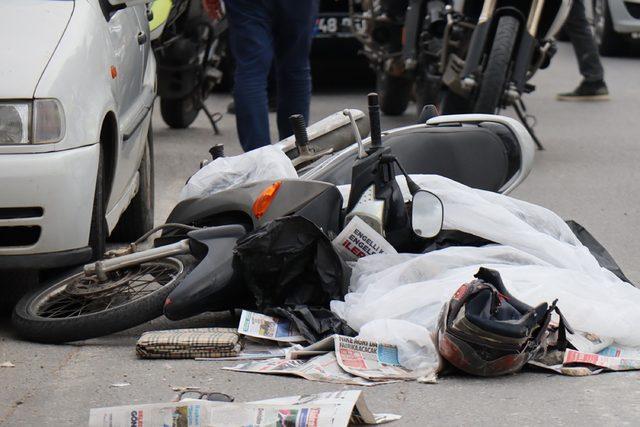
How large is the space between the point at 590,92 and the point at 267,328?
8.10 m

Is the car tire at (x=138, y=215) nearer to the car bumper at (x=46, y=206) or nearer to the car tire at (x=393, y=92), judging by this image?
the car bumper at (x=46, y=206)

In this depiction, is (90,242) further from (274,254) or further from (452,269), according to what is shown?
(452,269)

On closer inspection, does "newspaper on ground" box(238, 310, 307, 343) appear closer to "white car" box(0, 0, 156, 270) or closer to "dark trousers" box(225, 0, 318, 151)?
"white car" box(0, 0, 156, 270)

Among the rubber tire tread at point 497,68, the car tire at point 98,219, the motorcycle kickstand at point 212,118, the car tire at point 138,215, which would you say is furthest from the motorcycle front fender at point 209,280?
the motorcycle kickstand at point 212,118

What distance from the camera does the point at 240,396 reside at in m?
4.09

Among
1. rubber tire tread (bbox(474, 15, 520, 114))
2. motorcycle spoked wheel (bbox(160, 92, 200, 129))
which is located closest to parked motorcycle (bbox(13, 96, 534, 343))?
rubber tire tread (bbox(474, 15, 520, 114))

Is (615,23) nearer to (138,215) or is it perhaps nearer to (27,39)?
(138,215)

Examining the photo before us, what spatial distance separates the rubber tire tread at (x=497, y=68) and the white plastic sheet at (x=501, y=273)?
121 inches

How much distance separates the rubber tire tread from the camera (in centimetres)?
838

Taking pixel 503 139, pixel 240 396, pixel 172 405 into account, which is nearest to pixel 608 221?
pixel 503 139

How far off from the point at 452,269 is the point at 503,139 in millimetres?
1253

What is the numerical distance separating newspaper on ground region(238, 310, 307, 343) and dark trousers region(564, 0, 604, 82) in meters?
7.19

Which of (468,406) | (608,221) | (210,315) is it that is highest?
(468,406)

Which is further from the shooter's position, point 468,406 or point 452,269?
point 452,269
